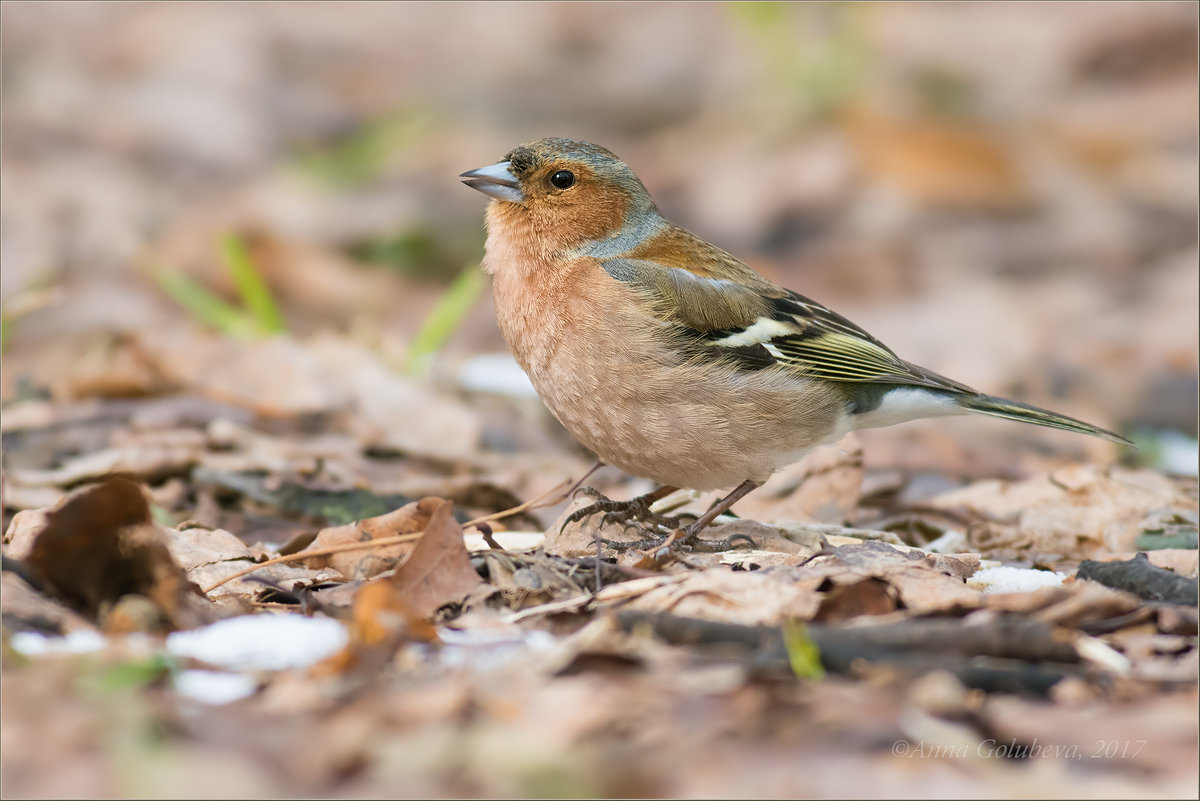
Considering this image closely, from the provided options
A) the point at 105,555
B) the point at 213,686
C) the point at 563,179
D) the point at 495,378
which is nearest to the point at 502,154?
the point at 495,378

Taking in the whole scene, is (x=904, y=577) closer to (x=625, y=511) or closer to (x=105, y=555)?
(x=625, y=511)

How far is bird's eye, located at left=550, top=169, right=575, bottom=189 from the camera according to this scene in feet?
15.9

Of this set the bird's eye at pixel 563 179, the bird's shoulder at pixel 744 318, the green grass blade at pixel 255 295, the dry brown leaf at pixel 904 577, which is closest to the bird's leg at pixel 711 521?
the bird's shoulder at pixel 744 318

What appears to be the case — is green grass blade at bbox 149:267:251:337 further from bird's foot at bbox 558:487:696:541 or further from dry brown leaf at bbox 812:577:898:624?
dry brown leaf at bbox 812:577:898:624

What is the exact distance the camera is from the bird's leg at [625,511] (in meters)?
4.16

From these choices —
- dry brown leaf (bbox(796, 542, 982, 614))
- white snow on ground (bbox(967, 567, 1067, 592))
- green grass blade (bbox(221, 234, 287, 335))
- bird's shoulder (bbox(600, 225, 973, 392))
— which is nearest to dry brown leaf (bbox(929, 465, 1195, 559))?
bird's shoulder (bbox(600, 225, 973, 392))

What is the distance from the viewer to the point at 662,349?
4.35 metres

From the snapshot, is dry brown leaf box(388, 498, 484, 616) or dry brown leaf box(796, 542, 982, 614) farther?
dry brown leaf box(388, 498, 484, 616)

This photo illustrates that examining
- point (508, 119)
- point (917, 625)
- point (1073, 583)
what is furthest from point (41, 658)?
point (508, 119)

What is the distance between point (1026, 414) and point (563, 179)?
1920mm

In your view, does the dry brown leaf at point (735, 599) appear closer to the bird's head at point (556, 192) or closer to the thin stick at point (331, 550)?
the thin stick at point (331, 550)

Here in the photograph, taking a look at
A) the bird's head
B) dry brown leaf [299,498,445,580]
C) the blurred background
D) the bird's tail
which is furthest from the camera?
the blurred background

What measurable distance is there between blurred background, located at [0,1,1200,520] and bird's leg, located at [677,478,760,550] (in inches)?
37.7

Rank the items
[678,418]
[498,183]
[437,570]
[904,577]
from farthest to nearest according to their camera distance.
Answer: [498,183] → [678,418] → [437,570] → [904,577]
